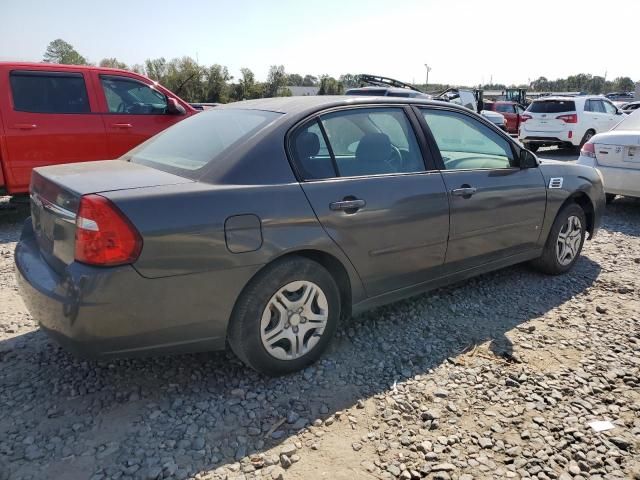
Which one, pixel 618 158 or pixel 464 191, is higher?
pixel 464 191

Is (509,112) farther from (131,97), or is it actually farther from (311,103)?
(311,103)

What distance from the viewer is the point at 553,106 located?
13.4 meters

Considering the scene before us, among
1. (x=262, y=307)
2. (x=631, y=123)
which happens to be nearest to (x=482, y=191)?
(x=262, y=307)

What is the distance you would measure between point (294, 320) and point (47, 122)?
4926mm

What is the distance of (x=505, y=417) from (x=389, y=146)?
1.75 metres

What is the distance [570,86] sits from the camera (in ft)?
299

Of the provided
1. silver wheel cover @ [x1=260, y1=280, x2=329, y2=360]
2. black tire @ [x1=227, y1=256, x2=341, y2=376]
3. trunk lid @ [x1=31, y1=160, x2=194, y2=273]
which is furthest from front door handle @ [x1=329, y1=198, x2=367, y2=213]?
trunk lid @ [x1=31, y1=160, x2=194, y2=273]

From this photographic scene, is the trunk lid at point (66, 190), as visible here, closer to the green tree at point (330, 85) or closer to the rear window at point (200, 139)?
the rear window at point (200, 139)

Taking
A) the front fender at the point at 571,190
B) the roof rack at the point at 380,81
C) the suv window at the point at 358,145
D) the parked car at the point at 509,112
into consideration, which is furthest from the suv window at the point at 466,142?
the parked car at the point at 509,112

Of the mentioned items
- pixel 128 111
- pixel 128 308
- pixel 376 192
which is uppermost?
pixel 128 111

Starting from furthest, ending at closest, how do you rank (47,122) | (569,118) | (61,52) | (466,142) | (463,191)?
(61,52) → (569,118) → (47,122) → (466,142) → (463,191)

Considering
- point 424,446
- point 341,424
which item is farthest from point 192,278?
point 424,446

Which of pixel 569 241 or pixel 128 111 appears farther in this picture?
pixel 128 111

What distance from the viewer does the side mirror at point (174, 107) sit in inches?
274
